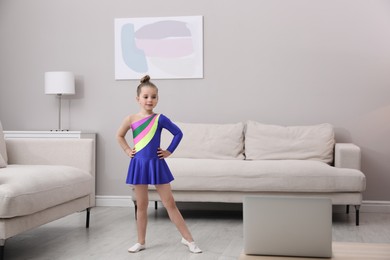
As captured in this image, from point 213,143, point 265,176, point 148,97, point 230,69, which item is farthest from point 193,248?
point 230,69

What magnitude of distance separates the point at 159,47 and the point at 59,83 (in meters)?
0.97

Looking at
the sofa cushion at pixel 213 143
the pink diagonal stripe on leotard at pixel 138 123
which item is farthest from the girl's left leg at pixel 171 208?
the sofa cushion at pixel 213 143

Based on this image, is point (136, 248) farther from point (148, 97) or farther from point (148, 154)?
point (148, 97)

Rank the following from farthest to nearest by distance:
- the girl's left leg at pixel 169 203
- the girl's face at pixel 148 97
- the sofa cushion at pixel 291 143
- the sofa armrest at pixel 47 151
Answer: the sofa cushion at pixel 291 143
the sofa armrest at pixel 47 151
the girl's left leg at pixel 169 203
the girl's face at pixel 148 97

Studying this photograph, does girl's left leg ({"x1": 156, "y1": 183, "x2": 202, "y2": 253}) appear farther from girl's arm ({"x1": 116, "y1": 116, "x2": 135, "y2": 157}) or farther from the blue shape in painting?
the blue shape in painting

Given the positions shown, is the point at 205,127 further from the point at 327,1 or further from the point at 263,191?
the point at 327,1

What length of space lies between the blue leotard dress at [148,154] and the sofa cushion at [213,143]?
1.62 m

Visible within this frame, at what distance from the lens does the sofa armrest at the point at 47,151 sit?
13.4ft

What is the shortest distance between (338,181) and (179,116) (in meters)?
1.69

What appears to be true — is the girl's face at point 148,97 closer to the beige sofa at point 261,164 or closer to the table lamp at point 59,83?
the beige sofa at point 261,164

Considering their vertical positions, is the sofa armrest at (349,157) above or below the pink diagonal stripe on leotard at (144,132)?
below

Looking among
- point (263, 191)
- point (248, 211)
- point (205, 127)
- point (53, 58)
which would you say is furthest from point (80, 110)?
point (248, 211)

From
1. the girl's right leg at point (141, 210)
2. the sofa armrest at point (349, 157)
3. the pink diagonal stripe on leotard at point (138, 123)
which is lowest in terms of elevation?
the girl's right leg at point (141, 210)

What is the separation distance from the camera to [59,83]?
5074 millimetres
